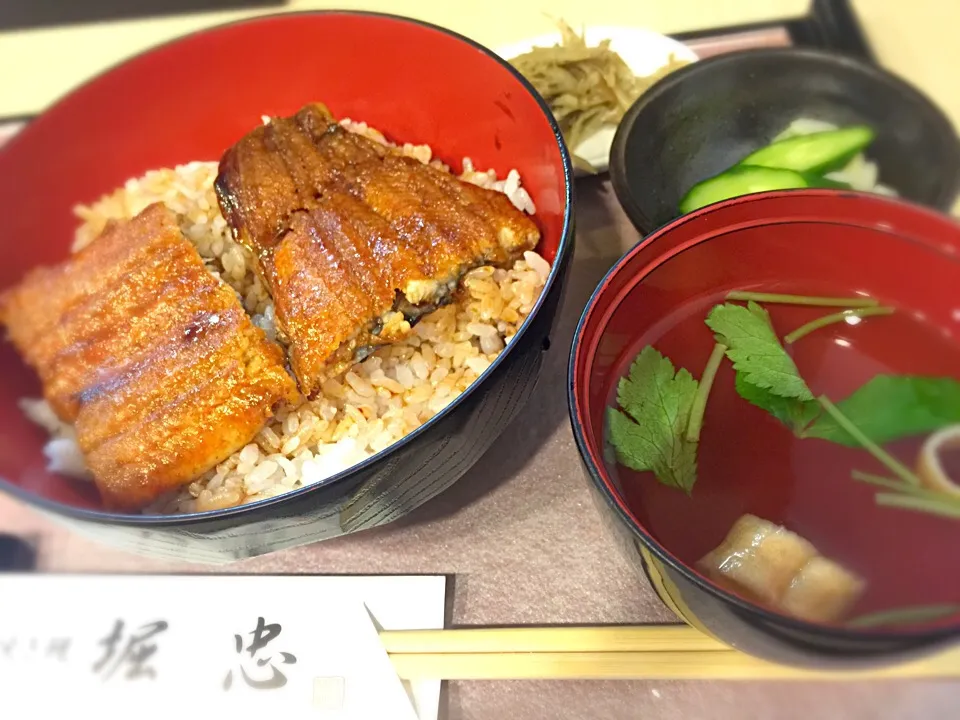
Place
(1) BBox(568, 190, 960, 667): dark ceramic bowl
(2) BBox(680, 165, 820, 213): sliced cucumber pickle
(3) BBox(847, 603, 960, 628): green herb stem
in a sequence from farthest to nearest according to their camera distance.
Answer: (2) BBox(680, 165, 820, 213): sliced cucumber pickle → (1) BBox(568, 190, 960, 667): dark ceramic bowl → (3) BBox(847, 603, 960, 628): green herb stem

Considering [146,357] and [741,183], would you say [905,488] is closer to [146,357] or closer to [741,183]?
[741,183]

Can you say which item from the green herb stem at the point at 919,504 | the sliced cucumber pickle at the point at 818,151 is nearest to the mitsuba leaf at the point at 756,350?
the green herb stem at the point at 919,504

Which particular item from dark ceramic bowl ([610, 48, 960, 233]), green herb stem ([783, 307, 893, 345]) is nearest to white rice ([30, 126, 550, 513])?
dark ceramic bowl ([610, 48, 960, 233])

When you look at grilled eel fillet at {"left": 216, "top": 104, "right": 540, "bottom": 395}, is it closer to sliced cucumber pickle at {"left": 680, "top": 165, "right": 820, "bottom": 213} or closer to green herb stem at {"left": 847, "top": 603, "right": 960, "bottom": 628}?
sliced cucumber pickle at {"left": 680, "top": 165, "right": 820, "bottom": 213}

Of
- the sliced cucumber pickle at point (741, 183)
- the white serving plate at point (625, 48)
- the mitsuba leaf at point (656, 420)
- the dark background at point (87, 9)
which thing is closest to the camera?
the mitsuba leaf at point (656, 420)

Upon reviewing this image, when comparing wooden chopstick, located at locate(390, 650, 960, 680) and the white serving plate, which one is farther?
the white serving plate

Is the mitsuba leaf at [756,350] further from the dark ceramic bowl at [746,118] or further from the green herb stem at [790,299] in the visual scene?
the dark ceramic bowl at [746,118]
